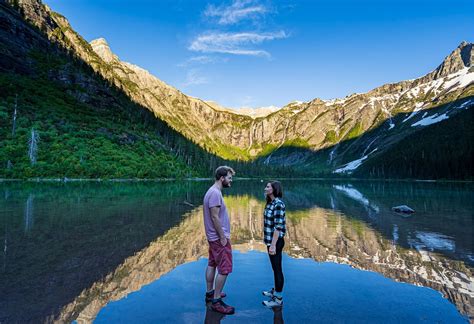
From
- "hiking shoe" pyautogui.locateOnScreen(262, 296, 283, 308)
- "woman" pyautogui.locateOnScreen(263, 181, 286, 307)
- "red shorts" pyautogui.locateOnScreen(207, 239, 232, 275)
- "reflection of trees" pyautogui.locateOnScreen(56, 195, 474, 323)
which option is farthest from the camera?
"reflection of trees" pyautogui.locateOnScreen(56, 195, 474, 323)

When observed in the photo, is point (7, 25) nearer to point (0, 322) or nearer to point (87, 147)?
point (87, 147)

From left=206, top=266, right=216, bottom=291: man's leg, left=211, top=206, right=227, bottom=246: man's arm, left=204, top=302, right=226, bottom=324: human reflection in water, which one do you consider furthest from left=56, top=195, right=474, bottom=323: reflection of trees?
left=211, top=206, right=227, bottom=246: man's arm

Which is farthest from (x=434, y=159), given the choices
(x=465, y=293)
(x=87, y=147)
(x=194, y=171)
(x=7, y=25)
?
(x=7, y=25)

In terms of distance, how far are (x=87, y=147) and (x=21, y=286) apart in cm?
8612

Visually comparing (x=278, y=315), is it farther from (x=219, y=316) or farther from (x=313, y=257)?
(x=313, y=257)

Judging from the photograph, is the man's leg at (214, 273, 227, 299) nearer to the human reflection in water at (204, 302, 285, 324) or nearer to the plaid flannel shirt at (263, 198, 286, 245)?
the human reflection in water at (204, 302, 285, 324)

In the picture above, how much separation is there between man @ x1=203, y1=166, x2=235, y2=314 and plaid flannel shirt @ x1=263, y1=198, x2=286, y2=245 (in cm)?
116

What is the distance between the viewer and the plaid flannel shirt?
867 cm

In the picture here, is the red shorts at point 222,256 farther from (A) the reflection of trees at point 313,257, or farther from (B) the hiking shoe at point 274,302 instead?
(A) the reflection of trees at point 313,257

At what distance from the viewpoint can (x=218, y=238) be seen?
337 inches

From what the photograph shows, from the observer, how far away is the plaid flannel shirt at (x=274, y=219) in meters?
8.67

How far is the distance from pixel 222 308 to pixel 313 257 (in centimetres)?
702

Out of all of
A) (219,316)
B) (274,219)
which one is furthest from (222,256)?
(274,219)

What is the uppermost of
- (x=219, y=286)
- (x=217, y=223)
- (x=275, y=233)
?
(x=217, y=223)
